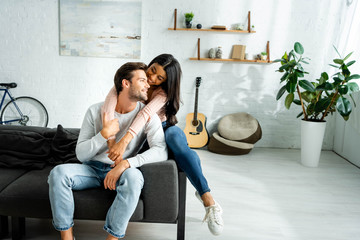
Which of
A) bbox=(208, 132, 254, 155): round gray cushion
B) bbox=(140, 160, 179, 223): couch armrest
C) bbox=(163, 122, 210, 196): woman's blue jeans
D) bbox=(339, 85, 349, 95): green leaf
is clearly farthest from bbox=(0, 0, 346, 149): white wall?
bbox=(140, 160, 179, 223): couch armrest

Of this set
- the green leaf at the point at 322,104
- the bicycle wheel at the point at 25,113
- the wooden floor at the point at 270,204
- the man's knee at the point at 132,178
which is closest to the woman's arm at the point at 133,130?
the man's knee at the point at 132,178

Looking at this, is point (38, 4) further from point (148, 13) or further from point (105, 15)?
point (148, 13)

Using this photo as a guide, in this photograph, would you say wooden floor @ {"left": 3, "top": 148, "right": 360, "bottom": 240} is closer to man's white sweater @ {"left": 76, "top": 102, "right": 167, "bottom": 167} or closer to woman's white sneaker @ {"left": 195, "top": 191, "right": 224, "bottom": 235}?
woman's white sneaker @ {"left": 195, "top": 191, "right": 224, "bottom": 235}

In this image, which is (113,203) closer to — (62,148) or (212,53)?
(62,148)

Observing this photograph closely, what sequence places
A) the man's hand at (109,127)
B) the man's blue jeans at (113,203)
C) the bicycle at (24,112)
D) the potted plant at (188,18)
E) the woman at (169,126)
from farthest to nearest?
the bicycle at (24,112) → the potted plant at (188,18) → the woman at (169,126) → the man's hand at (109,127) → the man's blue jeans at (113,203)

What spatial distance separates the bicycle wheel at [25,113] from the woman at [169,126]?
2.76m

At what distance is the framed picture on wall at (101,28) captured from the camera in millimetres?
4207

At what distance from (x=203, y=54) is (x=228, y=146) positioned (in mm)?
1241

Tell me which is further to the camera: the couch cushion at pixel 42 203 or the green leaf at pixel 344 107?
the green leaf at pixel 344 107

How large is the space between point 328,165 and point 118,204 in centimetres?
286

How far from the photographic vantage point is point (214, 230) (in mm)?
1859

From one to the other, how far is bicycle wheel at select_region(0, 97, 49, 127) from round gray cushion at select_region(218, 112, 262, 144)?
94.1 inches

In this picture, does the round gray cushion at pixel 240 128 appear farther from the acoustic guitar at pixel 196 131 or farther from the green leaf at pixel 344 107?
the green leaf at pixel 344 107

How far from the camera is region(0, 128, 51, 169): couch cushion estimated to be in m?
2.06
